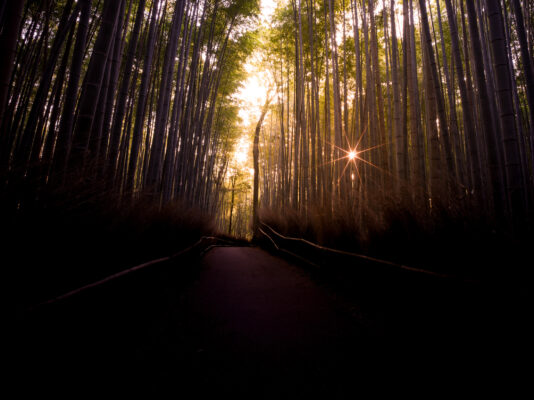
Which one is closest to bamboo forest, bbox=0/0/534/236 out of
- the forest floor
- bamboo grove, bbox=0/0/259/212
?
bamboo grove, bbox=0/0/259/212

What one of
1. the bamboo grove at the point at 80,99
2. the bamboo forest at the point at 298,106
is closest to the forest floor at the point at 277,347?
the bamboo forest at the point at 298,106

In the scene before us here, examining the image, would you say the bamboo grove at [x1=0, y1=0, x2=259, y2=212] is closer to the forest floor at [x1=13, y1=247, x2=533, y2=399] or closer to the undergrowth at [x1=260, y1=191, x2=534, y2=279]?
the forest floor at [x1=13, y1=247, x2=533, y2=399]

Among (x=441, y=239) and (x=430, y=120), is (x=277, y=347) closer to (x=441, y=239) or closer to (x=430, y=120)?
(x=441, y=239)

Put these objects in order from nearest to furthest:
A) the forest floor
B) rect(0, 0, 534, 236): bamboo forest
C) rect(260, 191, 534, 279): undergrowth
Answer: the forest floor
rect(260, 191, 534, 279): undergrowth
rect(0, 0, 534, 236): bamboo forest

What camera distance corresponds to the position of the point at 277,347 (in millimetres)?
997

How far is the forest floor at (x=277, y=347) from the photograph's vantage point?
Answer: 0.72 m

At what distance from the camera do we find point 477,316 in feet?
2.80

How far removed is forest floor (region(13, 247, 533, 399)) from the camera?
719mm

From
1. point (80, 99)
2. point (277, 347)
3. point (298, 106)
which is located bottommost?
point (277, 347)

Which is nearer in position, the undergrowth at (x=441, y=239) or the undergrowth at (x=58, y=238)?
the undergrowth at (x=58, y=238)

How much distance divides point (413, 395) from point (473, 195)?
1079 mm

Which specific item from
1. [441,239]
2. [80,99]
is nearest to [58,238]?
[80,99]

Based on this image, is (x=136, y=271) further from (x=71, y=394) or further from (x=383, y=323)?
(x=383, y=323)

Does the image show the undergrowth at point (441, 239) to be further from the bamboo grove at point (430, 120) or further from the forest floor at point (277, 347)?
the forest floor at point (277, 347)
